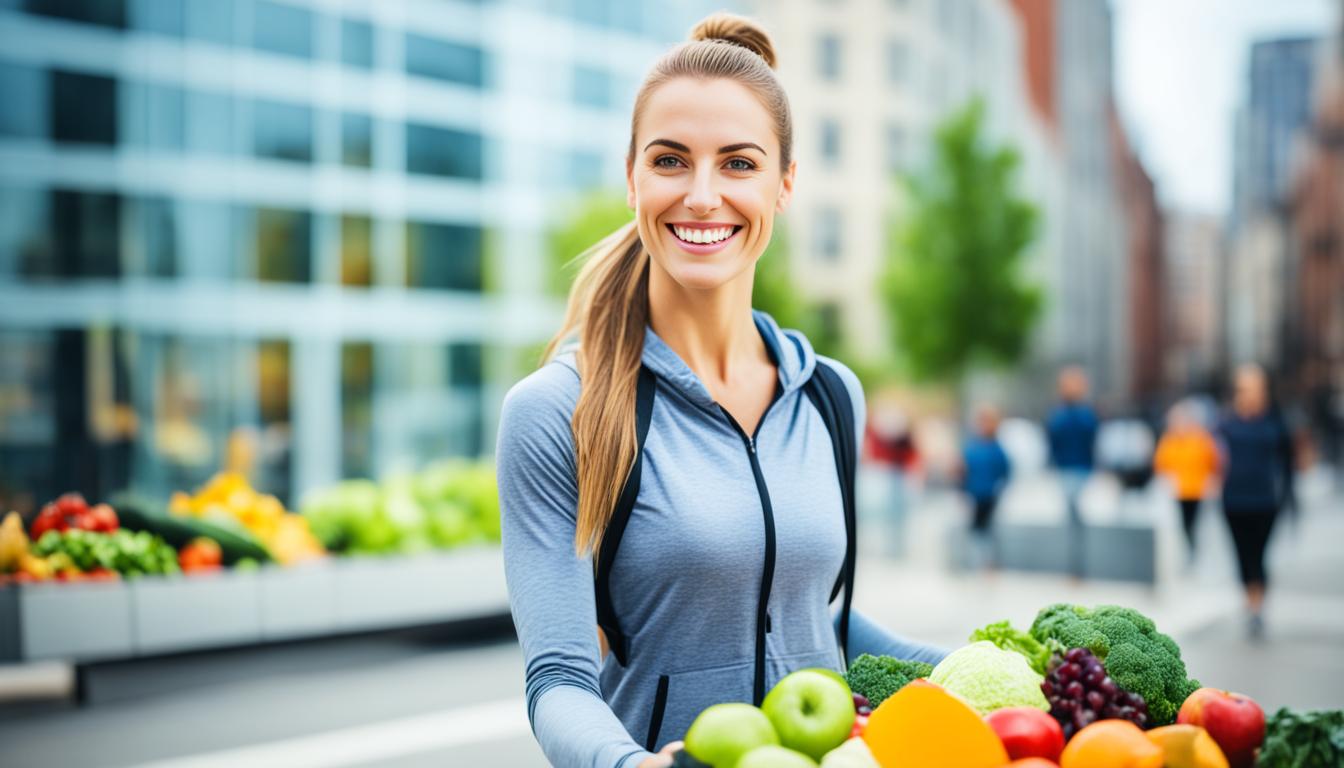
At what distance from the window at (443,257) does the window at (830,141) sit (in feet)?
70.6

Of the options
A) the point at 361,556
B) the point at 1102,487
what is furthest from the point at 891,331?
the point at 361,556

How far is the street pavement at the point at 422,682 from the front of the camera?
6.99 meters

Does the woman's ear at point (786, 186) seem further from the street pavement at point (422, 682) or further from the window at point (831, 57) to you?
the window at point (831, 57)

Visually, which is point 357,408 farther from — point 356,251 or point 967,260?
point 967,260

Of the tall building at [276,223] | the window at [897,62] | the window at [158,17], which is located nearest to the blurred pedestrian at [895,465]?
the tall building at [276,223]

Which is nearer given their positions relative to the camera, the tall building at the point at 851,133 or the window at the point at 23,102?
the window at the point at 23,102

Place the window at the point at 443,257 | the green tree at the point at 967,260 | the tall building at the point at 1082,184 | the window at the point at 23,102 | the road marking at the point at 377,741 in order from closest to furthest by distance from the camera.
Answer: the road marking at the point at 377,741 < the window at the point at 23,102 < the window at the point at 443,257 < the green tree at the point at 967,260 < the tall building at the point at 1082,184

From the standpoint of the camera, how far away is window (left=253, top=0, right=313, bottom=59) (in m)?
22.5

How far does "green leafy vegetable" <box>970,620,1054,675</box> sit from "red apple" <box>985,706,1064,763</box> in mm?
239

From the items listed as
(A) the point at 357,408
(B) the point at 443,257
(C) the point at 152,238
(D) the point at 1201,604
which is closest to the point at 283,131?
(C) the point at 152,238

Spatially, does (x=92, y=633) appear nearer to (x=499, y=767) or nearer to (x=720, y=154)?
(x=499, y=767)

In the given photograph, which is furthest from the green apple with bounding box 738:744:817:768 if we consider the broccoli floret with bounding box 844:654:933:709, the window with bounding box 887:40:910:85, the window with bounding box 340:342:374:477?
the window with bounding box 887:40:910:85

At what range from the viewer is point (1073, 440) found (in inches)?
537

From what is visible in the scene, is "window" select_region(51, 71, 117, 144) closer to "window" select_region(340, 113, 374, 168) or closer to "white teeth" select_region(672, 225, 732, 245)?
"window" select_region(340, 113, 374, 168)
